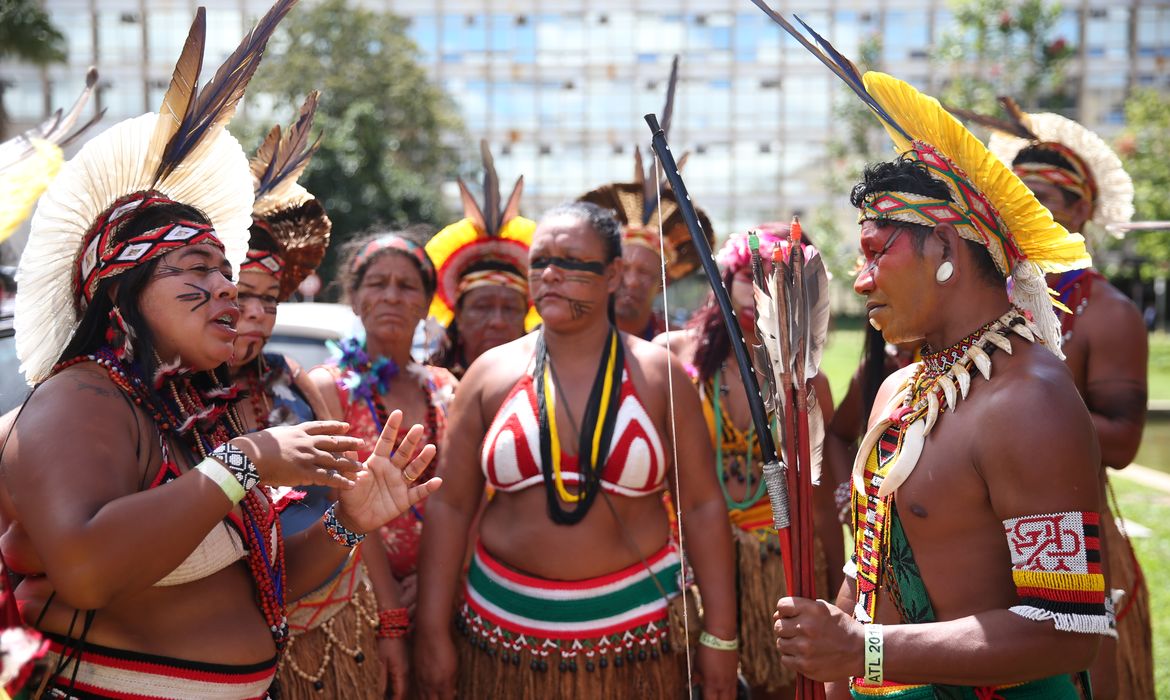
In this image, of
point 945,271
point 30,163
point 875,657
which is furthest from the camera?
point 30,163

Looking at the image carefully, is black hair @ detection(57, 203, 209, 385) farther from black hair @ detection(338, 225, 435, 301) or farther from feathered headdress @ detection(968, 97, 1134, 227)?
feathered headdress @ detection(968, 97, 1134, 227)

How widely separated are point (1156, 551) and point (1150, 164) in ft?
44.3

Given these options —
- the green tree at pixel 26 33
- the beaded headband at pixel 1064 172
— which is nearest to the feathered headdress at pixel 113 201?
the beaded headband at pixel 1064 172

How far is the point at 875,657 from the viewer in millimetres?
2117

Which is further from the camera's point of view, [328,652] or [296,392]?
[296,392]

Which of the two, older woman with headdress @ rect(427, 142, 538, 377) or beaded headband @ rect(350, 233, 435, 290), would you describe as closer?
beaded headband @ rect(350, 233, 435, 290)

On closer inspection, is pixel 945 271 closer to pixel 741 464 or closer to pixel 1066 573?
pixel 1066 573

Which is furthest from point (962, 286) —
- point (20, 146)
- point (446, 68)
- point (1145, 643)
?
point (446, 68)

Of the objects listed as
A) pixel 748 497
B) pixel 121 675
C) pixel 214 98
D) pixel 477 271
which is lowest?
pixel 748 497

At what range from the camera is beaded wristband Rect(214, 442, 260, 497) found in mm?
2049

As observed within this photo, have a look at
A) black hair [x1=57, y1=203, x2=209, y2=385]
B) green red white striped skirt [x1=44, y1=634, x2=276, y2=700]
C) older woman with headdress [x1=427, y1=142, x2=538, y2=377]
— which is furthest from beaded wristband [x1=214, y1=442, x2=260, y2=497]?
older woman with headdress [x1=427, y1=142, x2=538, y2=377]

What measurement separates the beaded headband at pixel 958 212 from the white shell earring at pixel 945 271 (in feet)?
0.25

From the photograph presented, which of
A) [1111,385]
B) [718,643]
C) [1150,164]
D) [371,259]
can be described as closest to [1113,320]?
[1111,385]

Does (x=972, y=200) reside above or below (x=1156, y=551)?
above
